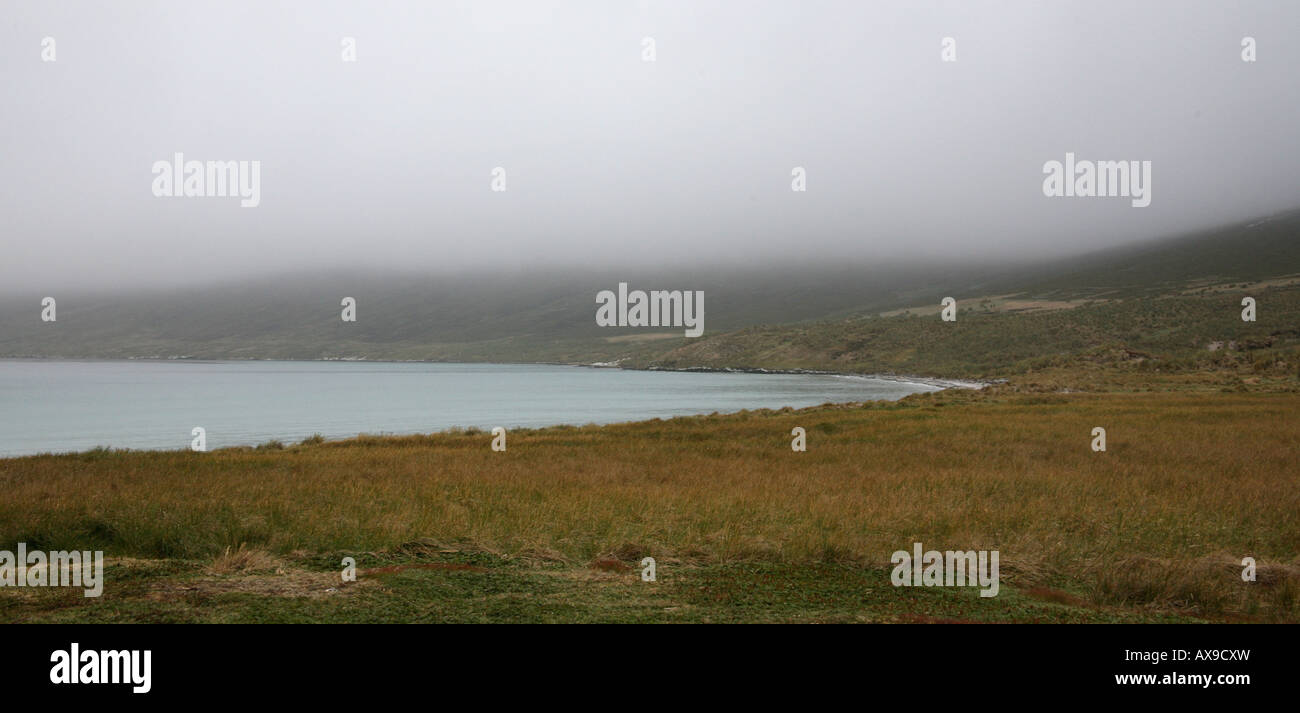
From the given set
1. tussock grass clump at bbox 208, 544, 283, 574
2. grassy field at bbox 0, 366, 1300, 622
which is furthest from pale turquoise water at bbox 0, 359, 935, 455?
tussock grass clump at bbox 208, 544, 283, 574

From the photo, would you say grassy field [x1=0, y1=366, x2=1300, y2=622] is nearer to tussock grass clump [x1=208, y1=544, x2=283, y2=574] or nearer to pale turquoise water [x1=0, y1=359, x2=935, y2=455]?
tussock grass clump [x1=208, y1=544, x2=283, y2=574]

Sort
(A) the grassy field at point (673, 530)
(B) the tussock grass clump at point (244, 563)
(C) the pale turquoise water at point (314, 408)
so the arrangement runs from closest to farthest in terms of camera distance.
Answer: (A) the grassy field at point (673, 530), (B) the tussock grass clump at point (244, 563), (C) the pale turquoise water at point (314, 408)

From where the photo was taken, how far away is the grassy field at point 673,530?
9055 millimetres

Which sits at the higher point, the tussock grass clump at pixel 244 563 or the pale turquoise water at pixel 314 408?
the tussock grass clump at pixel 244 563

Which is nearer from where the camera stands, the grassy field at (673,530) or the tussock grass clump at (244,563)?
the grassy field at (673,530)

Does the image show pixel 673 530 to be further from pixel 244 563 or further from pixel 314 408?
pixel 314 408

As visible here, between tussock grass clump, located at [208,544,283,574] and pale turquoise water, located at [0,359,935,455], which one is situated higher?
tussock grass clump, located at [208,544,283,574]

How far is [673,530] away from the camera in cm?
1393

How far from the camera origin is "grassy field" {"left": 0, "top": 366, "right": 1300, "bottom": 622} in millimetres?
9055

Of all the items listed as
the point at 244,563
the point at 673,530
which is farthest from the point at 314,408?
the point at 244,563

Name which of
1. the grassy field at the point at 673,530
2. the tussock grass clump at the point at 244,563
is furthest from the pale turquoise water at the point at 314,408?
the tussock grass clump at the point at 244,563

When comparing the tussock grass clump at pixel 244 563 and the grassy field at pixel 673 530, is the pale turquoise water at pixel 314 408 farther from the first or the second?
the tussock grass clump at pixel 244 563
